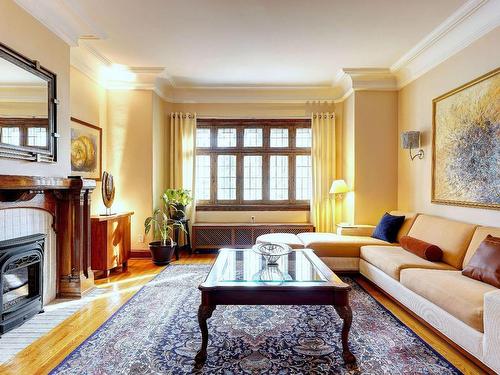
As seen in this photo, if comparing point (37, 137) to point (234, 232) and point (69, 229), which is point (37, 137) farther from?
point (234, 232)

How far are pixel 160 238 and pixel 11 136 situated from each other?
3152mm

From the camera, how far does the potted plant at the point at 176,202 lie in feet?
18.1

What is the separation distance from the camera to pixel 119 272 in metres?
4.66

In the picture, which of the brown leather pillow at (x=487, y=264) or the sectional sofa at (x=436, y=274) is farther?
the brown leather pillow at (x=487, y=264)

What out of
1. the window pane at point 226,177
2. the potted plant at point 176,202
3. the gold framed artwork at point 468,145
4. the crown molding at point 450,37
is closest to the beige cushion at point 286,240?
the potted plant at point 176,202

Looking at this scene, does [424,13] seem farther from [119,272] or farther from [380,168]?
[119,272]

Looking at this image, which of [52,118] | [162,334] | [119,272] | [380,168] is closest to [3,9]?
[52,118]

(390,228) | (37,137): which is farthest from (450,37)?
(37,137)

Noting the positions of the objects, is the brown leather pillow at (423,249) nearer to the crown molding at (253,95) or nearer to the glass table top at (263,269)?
the glass table top at (263,269)

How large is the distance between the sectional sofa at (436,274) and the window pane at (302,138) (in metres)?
2.16

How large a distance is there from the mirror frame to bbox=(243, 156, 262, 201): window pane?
3569 mm

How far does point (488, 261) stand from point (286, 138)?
421 centimetres

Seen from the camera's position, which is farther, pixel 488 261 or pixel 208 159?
pixel 208 159

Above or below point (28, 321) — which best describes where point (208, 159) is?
above
